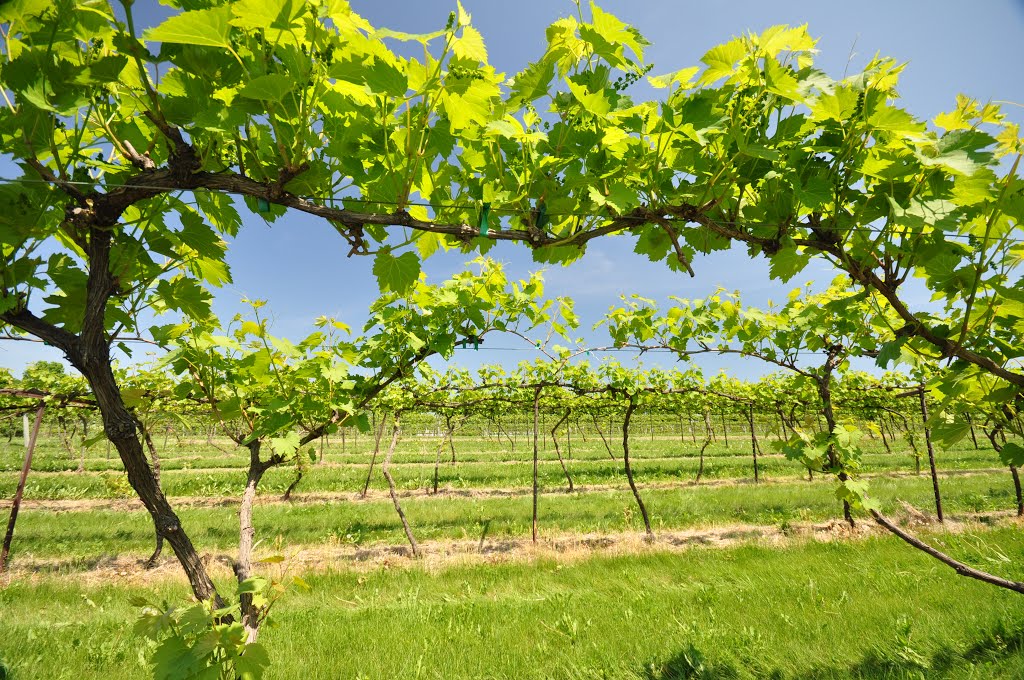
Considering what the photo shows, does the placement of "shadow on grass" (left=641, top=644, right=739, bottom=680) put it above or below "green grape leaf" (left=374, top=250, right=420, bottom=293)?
below

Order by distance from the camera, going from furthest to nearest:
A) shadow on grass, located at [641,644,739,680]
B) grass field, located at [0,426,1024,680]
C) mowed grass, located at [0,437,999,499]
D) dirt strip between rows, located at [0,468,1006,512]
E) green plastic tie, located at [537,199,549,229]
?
mowed grass, located at [0,437,999,499]
dirt strip between rows, located at [0,468,1006,512]
grass field, located at [0,426,1024,680]
shadow on grass, located at [641,644,739,680]
green plastic tie, located at [537,199,549,229]

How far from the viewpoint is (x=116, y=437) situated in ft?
4.91

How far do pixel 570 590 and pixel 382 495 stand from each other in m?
10.7

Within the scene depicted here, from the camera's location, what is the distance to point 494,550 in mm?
8789

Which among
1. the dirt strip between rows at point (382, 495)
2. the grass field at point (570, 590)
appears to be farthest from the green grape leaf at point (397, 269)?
the dirt strip between rows at point (382, 495)

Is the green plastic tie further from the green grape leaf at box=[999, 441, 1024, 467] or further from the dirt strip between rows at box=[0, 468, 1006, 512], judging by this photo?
the dirt strip between rows at box=[0, 468, 1006, 512]

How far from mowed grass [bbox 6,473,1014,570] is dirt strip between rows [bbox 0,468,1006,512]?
0.74m

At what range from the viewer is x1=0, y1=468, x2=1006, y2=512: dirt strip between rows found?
14.0 m

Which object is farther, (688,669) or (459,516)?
(459,516)

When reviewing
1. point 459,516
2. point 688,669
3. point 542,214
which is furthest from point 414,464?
point 542,214

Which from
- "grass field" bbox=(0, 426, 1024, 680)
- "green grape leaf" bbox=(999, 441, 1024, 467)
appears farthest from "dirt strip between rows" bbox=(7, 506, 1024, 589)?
"green grape leaf" bbox=(999, 441, 1024, 467)

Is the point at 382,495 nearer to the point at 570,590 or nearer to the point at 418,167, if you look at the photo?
the point at 570,590

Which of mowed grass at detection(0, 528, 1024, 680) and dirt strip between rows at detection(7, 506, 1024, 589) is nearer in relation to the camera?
mowed grass at detection(0, 528, 1024, 680)

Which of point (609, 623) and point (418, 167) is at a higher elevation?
point (418, 167)
